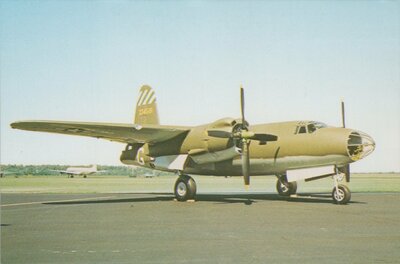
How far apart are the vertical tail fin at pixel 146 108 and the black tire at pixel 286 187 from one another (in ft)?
29.9

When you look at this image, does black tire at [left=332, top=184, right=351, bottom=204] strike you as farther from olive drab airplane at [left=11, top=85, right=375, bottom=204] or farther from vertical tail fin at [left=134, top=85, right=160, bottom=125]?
vertical tail fin at [left=134, top=85, right=160, bottom=125]

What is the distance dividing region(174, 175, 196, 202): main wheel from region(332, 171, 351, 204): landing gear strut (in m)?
7.01

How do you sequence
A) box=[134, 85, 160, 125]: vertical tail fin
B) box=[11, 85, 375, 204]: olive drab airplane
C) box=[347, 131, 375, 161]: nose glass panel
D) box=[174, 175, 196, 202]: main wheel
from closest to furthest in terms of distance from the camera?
box=[347, 131, 375, 161]: nose glass panel, box=[11, 85, 375, 204]: olive drab airplane, box=[174, 175, 196, 202]: main wheel, box=[134, 85, 160, 125]: vertical tail fin

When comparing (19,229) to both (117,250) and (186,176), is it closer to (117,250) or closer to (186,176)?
(117,250)

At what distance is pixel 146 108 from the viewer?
93.9 feet

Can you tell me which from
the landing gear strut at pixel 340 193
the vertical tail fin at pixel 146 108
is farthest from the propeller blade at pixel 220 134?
the vertical tail fin at pixel 146 108

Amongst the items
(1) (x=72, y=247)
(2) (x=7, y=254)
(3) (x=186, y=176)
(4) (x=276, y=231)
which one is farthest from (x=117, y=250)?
(3) (x=186, y=176)

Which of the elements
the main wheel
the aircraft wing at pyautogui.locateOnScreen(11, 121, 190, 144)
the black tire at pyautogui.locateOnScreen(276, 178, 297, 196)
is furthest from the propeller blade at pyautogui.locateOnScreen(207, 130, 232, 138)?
the black tire at pyautogui.locateOnScreen(276, 178, 297, 196)

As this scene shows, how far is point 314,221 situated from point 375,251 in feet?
15.3

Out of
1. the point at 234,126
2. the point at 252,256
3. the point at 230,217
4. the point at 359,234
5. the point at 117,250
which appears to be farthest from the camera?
the point at 234,126

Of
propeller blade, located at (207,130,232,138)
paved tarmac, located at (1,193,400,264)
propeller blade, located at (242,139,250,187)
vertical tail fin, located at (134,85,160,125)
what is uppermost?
vertical tail fin, located at (134,85,160,125)

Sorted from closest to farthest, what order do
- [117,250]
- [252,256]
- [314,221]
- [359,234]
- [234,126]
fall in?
1. [252,256]
2. [117,250]
3. [359,234]
4. [314,221]
5. [234,126]

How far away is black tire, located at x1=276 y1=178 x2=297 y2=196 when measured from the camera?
928 inches

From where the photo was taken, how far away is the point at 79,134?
74.8ft
